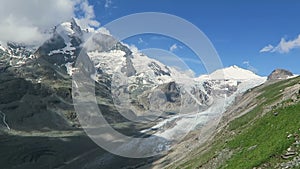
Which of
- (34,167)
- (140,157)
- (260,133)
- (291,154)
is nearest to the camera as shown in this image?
(291,154)

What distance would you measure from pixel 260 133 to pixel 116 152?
117m

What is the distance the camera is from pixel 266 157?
39.5 metres

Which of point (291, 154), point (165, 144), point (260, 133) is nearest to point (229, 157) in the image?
point (260, 133)

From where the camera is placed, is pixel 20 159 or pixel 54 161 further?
pixel 20 159

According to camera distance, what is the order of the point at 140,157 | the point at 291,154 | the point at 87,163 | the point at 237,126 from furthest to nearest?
the point at 87,163, the point at 140,157, the point at 237,126, the point at 291,154

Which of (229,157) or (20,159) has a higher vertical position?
(20,159)

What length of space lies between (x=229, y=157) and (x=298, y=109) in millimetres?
11285


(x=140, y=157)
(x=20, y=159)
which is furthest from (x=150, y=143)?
(x=20, y=159)

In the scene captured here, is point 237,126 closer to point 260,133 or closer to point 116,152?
point 260,133

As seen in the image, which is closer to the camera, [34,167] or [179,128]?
[34,167]

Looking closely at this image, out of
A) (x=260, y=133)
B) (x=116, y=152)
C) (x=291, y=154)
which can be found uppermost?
(x=116, y=152)

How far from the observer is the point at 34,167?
595ft

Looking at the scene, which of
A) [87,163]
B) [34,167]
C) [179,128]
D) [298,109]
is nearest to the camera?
[298,109]

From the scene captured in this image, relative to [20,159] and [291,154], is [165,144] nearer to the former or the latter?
[20,159]
